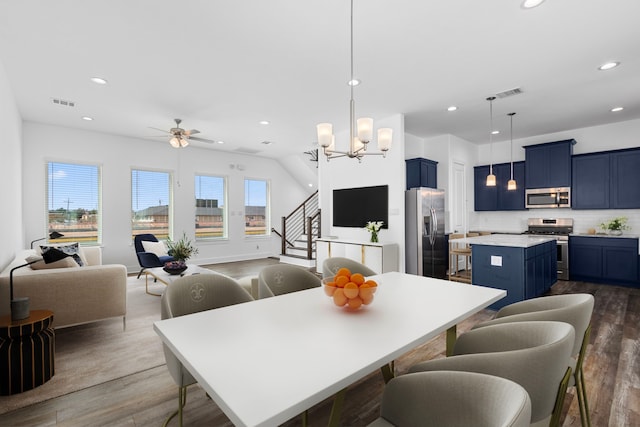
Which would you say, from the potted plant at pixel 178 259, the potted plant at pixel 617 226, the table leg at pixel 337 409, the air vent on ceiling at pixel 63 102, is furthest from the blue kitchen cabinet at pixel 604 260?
the air vent on ceiling at pixel 63 102

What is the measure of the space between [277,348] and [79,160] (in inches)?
275

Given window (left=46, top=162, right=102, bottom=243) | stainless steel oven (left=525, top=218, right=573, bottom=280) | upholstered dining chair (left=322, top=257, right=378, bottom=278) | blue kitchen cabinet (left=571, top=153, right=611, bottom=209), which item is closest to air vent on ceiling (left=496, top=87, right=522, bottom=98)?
blue kitchen cabinet (left=571, top=153, right=611, bottom=209)

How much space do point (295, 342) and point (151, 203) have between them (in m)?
7.05

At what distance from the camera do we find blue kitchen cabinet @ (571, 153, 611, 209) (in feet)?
18.6

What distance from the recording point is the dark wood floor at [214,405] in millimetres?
1970

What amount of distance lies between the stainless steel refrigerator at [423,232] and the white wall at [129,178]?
471 cm

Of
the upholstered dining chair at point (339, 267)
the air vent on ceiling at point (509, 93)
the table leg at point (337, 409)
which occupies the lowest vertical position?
the table leg at point (337, 409)

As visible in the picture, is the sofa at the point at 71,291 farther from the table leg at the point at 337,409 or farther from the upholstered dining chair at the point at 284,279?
the table leg at the point at 337,409

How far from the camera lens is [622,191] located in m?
5.52

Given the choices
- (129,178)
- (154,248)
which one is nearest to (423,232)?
(154,248)

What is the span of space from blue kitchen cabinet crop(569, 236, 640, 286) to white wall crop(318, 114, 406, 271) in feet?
10.5

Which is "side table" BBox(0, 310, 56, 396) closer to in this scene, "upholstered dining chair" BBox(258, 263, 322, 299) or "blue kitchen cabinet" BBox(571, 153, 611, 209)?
"upholstered dining chair" BBox(258, 263, 322, 299)

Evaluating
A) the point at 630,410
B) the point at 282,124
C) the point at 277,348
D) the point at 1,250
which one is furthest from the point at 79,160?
the point at 630,410

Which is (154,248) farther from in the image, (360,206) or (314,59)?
(314,59)
